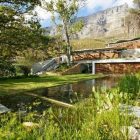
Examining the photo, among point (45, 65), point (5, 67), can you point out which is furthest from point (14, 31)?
point (45, 65)

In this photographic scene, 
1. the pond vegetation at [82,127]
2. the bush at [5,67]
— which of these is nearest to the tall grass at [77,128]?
the pond vegetation at [82,127]

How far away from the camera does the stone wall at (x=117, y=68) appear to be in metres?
38.7

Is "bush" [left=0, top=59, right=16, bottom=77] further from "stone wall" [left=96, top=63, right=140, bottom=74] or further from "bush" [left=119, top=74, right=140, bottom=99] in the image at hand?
"stone wall" [left=96, top=63, right=140, bottom=74]

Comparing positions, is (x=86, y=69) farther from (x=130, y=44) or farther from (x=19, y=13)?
(x=19, y=13)

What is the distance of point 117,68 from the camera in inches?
1613

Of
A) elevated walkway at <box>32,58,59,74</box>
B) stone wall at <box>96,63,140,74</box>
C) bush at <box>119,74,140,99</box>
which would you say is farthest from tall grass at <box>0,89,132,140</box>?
elevated walkway at <box>32,58,59,74</box>

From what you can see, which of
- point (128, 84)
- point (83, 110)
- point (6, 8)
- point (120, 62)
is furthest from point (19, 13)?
point (120, 62)

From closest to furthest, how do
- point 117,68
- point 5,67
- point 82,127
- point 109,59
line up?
point 82,127, point 5,67, point 117,68, point 109,59

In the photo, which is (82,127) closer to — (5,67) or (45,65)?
(5,67)

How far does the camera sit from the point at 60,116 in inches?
388

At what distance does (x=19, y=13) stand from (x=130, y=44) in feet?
102

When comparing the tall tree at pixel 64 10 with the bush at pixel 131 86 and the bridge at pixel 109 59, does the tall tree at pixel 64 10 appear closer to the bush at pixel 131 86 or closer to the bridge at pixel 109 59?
the bridge at pixel 109 59

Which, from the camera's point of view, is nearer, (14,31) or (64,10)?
(14,31)

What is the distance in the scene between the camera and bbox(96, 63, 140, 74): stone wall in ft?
127
